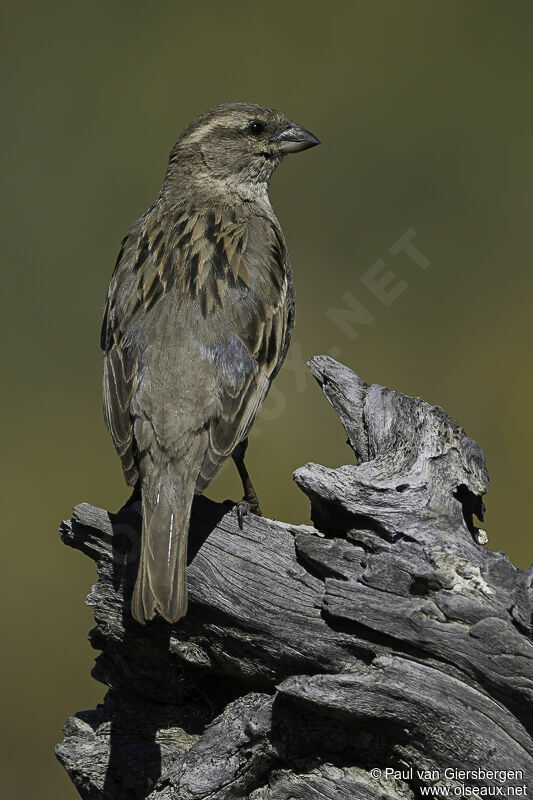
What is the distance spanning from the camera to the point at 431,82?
9.78 meters

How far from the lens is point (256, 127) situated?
17.4ft

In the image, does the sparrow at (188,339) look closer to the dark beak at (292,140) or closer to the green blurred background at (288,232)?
the dark beak at (292,140)

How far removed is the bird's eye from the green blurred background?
2.81 meters

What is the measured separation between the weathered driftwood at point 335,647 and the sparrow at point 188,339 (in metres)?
0.29

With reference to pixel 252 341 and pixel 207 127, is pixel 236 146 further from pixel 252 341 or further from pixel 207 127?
pixel 252 341

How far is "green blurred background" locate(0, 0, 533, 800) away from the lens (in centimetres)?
774

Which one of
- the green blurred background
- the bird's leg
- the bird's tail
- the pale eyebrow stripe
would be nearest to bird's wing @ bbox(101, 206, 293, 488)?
the bird's tail

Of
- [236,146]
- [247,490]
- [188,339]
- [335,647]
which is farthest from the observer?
[236,146]

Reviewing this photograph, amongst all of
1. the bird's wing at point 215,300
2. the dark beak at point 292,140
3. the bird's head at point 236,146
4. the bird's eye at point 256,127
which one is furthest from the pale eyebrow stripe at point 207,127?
the bird's wing at point 215,300

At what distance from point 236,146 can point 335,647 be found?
2.91 m

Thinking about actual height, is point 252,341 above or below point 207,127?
below

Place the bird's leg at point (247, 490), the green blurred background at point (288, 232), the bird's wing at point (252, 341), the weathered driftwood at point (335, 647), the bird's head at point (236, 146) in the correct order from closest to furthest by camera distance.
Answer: the weathered driftwood at point (335, 647), the bird's wing at point (252, 341), the bird's leg at point (247, 490), the bird's head at point (236, 146), the green blurred background at point (288, 232)

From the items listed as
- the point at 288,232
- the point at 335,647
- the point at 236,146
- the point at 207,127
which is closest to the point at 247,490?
the point at 335,647

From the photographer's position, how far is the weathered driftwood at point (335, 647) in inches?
125
